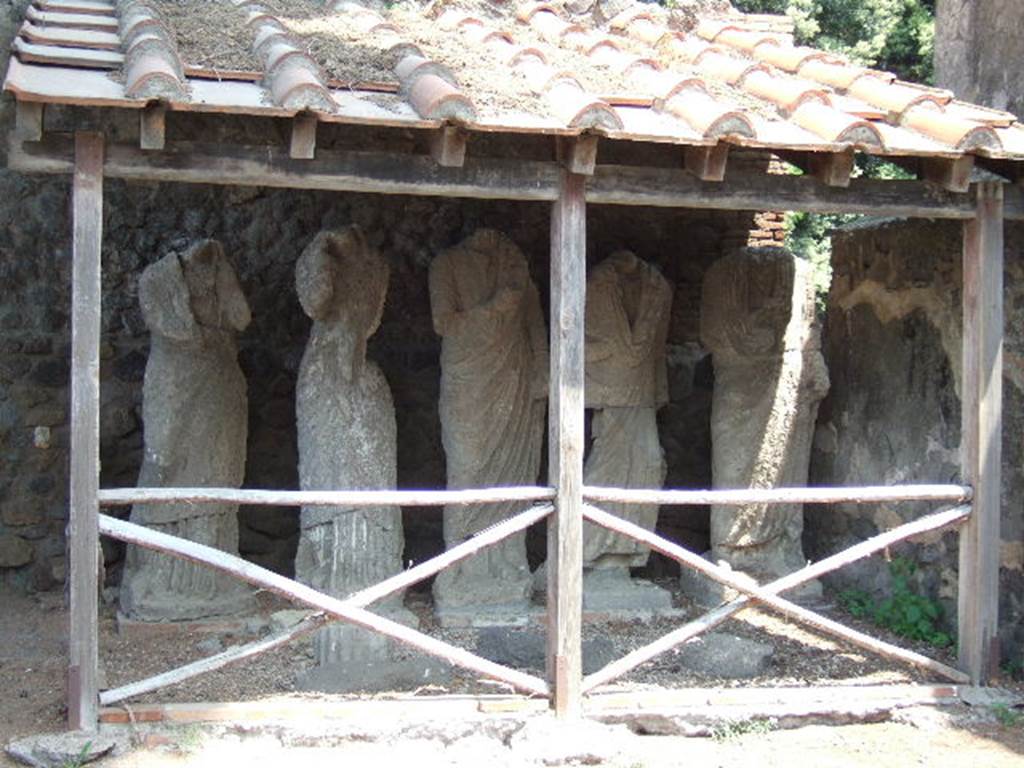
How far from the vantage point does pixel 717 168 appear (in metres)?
5.72

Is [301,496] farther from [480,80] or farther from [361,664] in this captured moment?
[480,80]

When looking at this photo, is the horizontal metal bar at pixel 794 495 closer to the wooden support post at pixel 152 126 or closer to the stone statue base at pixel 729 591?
the stone statue base at pixel 729 591

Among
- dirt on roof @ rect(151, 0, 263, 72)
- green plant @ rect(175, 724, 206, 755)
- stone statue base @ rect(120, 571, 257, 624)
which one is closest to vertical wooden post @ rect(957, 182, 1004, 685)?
dirt on roof @ rect(151, 0, 263, 72)

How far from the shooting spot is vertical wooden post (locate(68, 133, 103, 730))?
5355mm

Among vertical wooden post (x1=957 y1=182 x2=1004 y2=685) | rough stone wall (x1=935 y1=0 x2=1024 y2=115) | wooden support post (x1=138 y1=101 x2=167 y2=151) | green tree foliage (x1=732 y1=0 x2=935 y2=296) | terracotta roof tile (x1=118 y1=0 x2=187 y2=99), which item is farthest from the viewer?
green tree foliage (x1=732 y1=0 x2=935 y2=296)

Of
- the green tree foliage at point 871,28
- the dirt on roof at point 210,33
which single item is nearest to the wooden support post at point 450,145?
the dirt on roof at point 210,33

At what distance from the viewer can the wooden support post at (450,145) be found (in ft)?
17.6

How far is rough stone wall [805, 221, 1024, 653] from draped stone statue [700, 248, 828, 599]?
0.28 meters

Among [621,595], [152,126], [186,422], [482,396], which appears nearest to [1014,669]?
[621,595]

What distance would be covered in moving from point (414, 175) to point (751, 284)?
3.13 meters

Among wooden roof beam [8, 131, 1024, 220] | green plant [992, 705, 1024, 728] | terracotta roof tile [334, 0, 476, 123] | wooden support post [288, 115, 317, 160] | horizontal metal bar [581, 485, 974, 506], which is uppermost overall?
terracotta roof tile [334, 0, 476, 123]

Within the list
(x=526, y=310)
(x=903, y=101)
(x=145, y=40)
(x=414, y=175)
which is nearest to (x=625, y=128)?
(x=414, y=175)

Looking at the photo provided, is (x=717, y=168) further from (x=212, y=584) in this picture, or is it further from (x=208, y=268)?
(x=212, y=584)

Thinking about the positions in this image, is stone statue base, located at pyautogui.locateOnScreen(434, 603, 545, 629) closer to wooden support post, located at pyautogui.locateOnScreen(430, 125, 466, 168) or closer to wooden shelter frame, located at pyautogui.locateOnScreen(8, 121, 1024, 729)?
wooden shelter frame, located at pyautogui.locateOnScreen(8, 121, 1024, 729)
